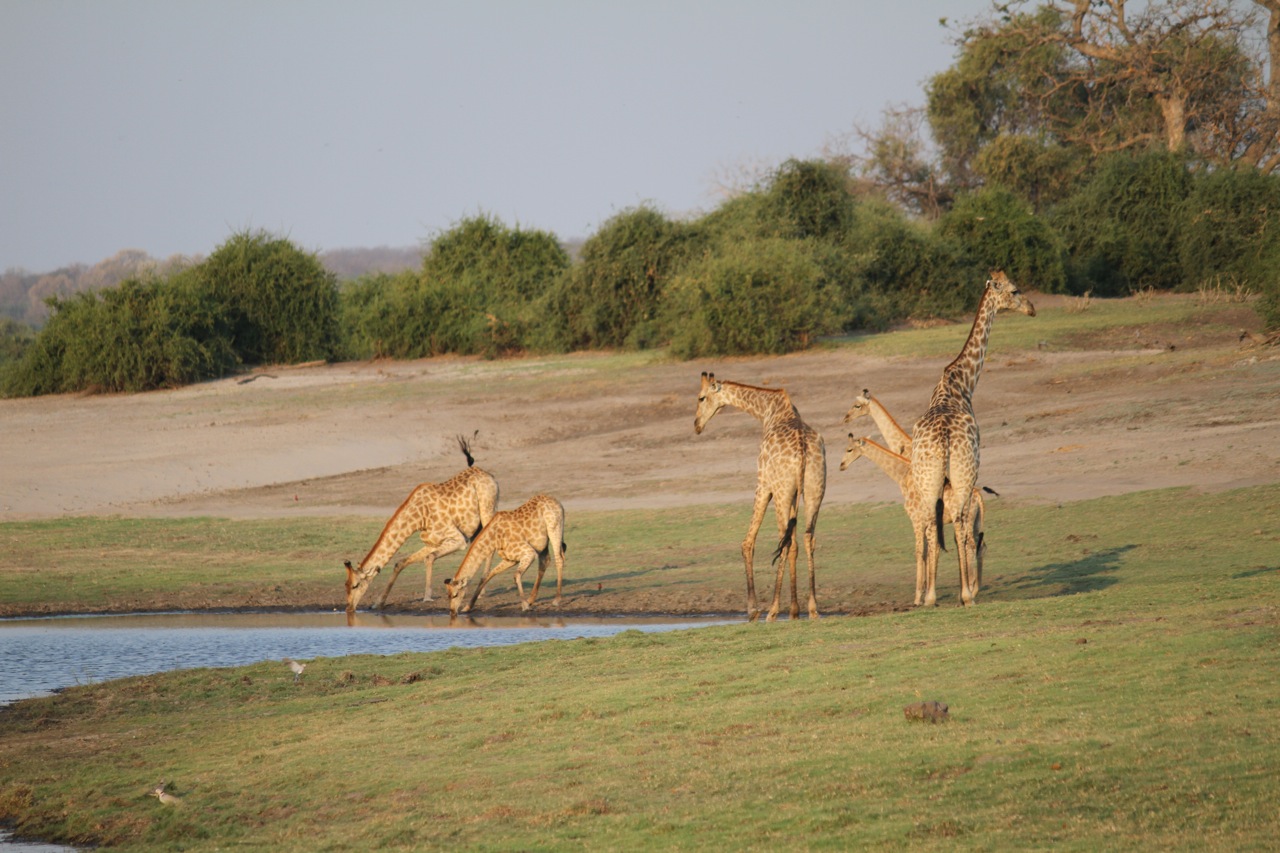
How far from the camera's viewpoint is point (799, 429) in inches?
496

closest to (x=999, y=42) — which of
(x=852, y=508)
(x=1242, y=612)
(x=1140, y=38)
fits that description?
(x=1140, y=38)

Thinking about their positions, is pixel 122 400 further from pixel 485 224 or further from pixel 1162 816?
pixel 1162 816

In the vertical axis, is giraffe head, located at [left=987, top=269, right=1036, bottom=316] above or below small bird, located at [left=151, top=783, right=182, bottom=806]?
above

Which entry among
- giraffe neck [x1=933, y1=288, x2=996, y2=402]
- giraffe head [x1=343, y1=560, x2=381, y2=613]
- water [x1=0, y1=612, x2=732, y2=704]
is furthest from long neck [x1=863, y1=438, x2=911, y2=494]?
giraffe head [x1=343, y1=560, x2=381, y2=613]

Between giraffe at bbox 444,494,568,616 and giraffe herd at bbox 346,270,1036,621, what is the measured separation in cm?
1

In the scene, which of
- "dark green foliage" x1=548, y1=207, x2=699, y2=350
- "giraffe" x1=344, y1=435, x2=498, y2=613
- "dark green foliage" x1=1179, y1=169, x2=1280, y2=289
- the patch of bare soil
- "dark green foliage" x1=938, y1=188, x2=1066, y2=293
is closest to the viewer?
"giraffe" x1=344, y1=435, x2=498, y2=613

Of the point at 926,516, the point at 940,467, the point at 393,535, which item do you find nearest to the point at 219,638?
the point at 393,535

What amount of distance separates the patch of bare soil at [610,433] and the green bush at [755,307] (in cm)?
84

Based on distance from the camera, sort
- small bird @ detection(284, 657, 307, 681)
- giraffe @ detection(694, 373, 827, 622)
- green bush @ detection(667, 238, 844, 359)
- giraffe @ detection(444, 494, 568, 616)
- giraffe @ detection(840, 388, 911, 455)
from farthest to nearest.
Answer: green bush @ detection(667, 238, 844, 359) → giraffe @ detection(444, 494, 568, 616) → giraffe @ detection(840, 388, 911, 455) → giraffe @ detection(694, 373, 827, 622) → small bird @ detection(284, 657, 307, 681)

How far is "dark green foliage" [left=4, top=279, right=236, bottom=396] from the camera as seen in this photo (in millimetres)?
32219

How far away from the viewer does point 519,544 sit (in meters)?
14.9

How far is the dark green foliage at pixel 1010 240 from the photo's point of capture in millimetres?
38344

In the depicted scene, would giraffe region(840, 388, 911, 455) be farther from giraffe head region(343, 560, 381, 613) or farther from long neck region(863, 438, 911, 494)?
giraffe head region(343, 560, 381, 613)

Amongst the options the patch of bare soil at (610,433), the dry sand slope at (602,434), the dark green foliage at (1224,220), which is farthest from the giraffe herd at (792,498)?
the dark green foliage at (1224,220)
